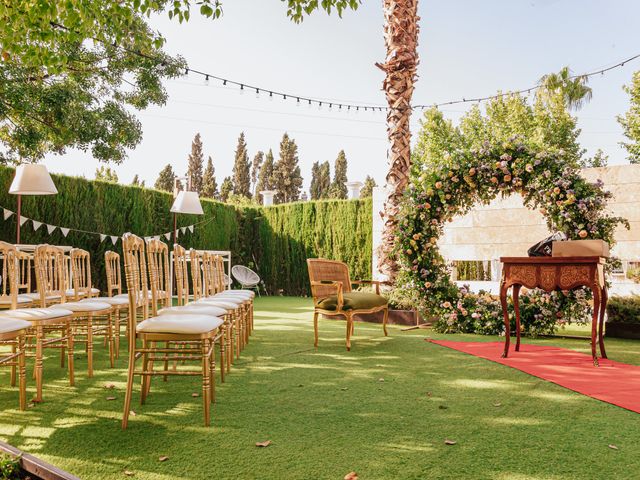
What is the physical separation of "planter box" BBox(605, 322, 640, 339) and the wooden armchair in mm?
2671

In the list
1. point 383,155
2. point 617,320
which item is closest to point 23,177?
point 383,155

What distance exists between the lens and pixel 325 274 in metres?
5.60

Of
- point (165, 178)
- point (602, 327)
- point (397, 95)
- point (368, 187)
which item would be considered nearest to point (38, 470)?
point (602, 327)

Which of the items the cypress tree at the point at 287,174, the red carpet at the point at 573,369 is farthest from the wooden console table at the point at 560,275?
the cypress tree at the point at 287,174

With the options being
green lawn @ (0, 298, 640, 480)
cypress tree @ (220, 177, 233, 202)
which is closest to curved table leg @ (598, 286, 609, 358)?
green lawn @ (0, 298, 640, 480)

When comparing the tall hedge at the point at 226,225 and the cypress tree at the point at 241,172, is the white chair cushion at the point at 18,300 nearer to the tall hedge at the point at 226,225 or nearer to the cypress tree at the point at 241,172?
the tall hedge at the point at 226,225

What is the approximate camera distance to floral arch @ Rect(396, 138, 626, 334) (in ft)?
17.6

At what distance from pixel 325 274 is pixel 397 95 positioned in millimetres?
3432

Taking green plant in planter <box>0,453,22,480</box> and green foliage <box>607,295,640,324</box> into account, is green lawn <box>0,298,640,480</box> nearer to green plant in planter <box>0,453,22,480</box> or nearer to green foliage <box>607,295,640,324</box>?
green plant in planter <box>0,453,22,480</box>

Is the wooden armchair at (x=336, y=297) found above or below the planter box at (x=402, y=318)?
above

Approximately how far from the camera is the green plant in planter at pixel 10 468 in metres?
1.53

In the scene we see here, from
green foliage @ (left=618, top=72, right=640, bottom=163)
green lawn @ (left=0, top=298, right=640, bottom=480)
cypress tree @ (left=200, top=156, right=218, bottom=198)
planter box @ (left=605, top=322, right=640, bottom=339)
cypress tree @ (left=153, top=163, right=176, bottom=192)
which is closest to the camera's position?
green lawn @ (left=0, top=298, right=640, bottom=480)

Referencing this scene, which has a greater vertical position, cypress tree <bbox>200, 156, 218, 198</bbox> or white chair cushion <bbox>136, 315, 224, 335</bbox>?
cypress tree <bbox>200, 156, 218, 198</bbox>

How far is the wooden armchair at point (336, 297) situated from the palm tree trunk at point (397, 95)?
1588mm
